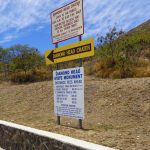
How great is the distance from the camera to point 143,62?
69.5 ft

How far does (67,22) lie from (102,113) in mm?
3317

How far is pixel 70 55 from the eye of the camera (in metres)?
11.1

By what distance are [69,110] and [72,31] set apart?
2.02 meters

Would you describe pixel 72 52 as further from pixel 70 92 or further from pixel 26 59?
pixel 26 59

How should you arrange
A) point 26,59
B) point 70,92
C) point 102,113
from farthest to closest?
point 26,59
point 102,113
point 70,92

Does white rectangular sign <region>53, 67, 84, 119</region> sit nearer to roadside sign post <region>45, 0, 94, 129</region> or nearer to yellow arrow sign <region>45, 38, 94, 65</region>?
roadside sign post <region>45, 0, 94, 129</region>

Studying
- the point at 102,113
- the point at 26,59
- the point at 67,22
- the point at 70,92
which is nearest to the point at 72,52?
the point at 67,22

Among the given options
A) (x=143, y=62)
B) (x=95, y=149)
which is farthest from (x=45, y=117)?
(x=143, y=62)

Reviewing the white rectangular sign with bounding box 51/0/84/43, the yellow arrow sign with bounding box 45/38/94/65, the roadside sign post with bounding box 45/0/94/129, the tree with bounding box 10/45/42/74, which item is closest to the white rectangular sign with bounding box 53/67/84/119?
the roadside sign post with bounding box 45/0/94/129

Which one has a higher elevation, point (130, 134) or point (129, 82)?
point (129, 82)

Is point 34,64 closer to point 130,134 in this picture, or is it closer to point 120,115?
point 120,115

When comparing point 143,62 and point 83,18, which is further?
point 143,62

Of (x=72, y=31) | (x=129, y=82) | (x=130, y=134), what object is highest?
(x=72, y=31)

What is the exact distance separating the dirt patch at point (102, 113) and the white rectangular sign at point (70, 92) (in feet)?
1.44
